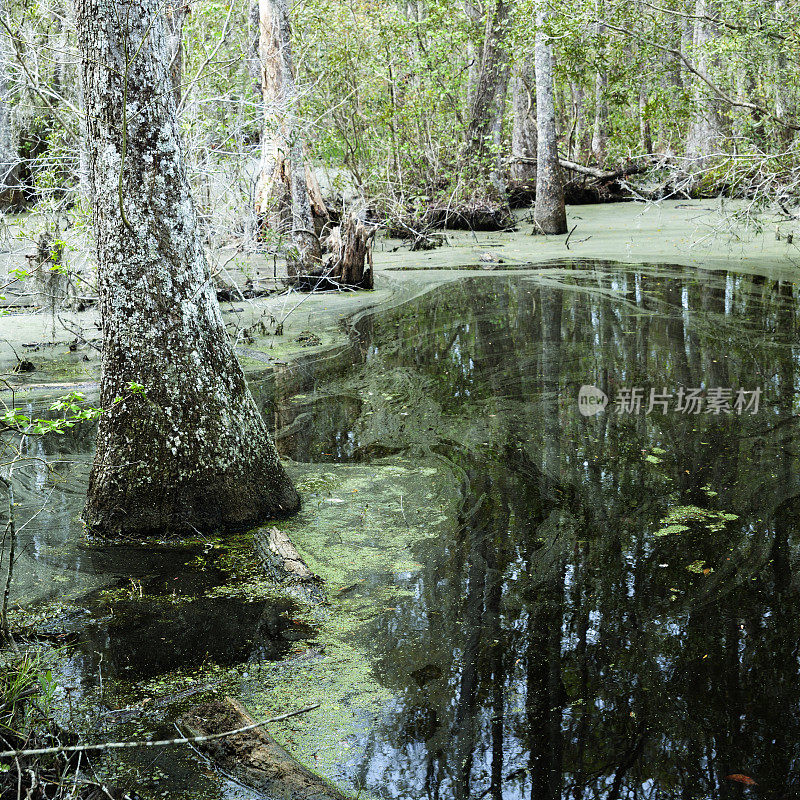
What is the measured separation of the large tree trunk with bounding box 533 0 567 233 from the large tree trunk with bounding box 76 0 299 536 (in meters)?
11.9

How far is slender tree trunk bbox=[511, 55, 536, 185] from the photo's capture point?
70.3ft

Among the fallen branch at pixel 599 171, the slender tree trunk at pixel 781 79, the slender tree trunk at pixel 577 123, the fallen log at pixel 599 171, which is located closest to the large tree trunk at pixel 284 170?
the fallen log at pixel 599 171

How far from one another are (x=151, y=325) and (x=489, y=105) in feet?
54.5

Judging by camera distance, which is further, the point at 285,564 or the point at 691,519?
the point at 691,519

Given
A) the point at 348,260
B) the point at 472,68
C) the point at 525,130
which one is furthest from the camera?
the point at 525,130

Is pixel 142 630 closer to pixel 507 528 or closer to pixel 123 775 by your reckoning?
pixel 123 775

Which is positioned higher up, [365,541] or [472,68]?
[472,68]

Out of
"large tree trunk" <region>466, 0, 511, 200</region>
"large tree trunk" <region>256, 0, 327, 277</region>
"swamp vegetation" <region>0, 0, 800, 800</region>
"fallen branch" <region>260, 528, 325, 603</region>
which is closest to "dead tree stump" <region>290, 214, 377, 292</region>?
"large tree trunk" <region>256, 0, 327, 277</region>

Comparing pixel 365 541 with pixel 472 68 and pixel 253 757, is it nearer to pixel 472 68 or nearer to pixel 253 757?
pixel 253 757

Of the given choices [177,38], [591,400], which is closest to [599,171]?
[177,38]

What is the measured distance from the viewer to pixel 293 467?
19.5 ft

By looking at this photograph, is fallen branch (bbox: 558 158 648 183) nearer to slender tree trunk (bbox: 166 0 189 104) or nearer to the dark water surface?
slender tree trunk (bbox: 166 0 189 104)

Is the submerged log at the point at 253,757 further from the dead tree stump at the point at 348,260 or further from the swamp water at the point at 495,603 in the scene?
the dead tree stump at the point at 348,260

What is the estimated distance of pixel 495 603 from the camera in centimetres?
396
